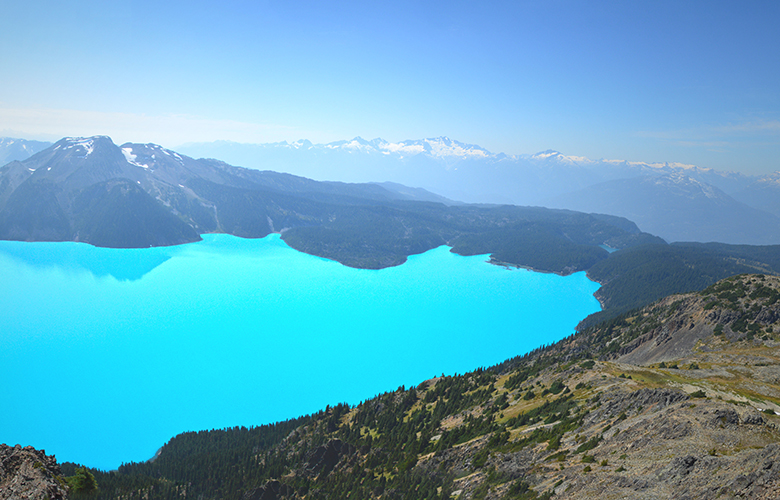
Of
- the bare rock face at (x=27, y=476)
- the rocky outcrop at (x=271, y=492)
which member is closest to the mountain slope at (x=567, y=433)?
the rocky outcrop at (x=271, y=492)

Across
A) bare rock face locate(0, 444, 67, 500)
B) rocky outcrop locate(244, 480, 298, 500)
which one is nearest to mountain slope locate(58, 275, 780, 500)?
rocky outcrop locate(244, 480, 298, 500)

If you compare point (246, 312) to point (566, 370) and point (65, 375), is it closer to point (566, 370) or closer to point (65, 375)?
point (65, 375)

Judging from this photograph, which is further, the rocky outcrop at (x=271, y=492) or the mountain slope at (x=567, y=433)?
the rocky outcrop at (x=271, y=492)

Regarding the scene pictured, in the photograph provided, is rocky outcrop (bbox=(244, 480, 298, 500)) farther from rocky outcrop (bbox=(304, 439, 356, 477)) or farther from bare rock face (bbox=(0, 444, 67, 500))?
bare rock face (bbox=(0, 444, 67, 500))

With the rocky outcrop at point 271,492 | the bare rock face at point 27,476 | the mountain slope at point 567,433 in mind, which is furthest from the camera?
the rocky outcrop at point 271,492

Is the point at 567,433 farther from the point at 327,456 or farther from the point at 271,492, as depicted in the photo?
the point at 271,492

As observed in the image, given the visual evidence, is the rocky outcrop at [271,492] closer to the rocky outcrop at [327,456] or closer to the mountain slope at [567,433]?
the mountain slope at [567,433]

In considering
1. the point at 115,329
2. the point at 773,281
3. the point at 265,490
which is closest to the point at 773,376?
the point at 773,281

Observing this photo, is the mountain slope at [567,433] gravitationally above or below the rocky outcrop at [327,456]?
above
